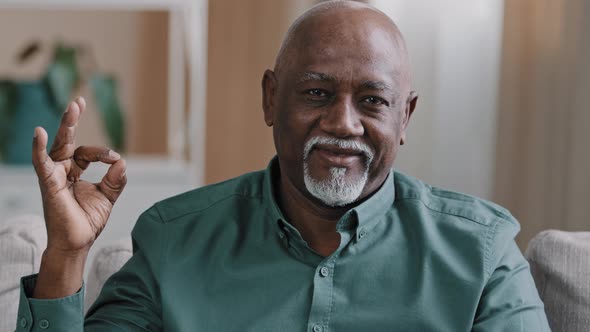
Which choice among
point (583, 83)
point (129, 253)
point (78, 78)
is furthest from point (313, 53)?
point (78, 78)

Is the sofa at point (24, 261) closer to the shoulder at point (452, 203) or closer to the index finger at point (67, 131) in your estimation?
the index finger at point (67, 131)

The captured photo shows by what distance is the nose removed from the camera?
1.32 metres

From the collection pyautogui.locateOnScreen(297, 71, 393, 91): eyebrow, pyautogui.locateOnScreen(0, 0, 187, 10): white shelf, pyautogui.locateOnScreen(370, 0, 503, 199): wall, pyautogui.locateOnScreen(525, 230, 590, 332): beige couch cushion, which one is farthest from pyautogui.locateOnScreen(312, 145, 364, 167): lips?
pyautogui.locateOnScreen(0, 0, 187, 10): white shelf

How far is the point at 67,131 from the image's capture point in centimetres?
119

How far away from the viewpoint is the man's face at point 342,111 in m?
1.34

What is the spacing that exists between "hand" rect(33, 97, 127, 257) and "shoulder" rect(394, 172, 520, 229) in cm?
47

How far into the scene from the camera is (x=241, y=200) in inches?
57.9

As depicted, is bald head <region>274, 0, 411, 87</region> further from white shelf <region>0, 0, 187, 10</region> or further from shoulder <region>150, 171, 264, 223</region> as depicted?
white shelf <region>0, 0, 187, 10</region>

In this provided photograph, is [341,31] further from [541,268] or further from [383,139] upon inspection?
[541,268]

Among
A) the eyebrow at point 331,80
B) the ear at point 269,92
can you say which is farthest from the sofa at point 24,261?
the eyebrow at point 331,80

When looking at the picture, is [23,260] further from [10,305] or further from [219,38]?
[219,38]

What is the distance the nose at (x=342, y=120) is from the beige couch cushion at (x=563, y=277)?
36cm

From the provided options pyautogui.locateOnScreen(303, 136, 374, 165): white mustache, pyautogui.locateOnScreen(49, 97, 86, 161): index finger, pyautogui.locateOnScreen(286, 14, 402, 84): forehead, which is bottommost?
pyautogui.locateOnScreen(303, 136, 374, 165): white mustache

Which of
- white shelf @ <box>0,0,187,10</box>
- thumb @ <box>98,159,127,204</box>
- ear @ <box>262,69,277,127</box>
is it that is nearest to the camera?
thumb @ <box>98,159,127,204</box>
